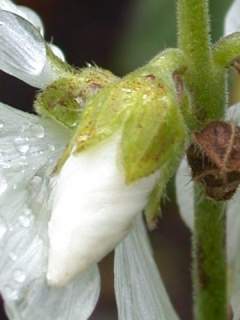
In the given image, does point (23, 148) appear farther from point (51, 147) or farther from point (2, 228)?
point (2, 228)

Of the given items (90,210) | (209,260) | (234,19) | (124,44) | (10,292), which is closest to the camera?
(90,210)

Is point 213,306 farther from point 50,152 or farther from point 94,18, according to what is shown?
point 94,18

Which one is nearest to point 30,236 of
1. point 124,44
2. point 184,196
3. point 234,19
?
point 184,196

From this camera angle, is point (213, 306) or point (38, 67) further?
point (213, 306)

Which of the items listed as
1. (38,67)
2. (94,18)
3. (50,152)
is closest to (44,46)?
(38,67)

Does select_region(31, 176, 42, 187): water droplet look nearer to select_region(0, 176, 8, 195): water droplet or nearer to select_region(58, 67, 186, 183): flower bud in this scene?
select_region(0, 176, 8, 195): water droplet

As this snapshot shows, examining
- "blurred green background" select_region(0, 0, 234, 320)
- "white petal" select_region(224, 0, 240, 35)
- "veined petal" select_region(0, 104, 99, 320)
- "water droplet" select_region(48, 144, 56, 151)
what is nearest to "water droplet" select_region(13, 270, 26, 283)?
"veined petal" select_region(0, 104, 99, 320)

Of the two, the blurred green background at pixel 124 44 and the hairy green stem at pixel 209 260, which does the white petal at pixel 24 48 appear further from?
the blurred green background at pixel 124 44
